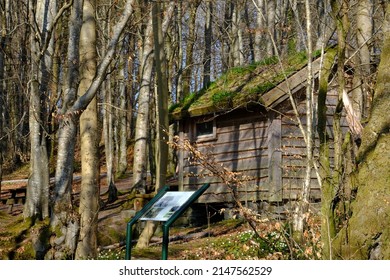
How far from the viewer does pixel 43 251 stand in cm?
1080

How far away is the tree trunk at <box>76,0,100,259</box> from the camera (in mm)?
10281

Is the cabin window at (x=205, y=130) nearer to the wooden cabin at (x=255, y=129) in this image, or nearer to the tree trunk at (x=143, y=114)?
the wooden cabin at (x=255, y=129)

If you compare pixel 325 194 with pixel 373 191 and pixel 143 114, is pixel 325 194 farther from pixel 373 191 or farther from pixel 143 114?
pixel 143 114

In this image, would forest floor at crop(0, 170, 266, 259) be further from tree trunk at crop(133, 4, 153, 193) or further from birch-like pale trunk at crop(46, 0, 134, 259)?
birch-like pale trunk at crop(46, 0, 134, 259)

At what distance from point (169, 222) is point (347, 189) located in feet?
6.78

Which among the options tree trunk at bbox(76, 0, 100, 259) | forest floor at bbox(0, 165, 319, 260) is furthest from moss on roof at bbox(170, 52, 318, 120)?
tree trunk at bbox(76, 0, 100, 259)

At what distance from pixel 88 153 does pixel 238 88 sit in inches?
266

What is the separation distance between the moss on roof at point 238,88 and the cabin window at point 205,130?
649mm

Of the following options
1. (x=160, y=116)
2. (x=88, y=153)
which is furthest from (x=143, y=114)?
(x=88, y=153)

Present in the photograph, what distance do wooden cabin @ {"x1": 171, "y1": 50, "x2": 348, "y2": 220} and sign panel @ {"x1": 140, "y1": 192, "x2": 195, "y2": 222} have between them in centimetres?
703

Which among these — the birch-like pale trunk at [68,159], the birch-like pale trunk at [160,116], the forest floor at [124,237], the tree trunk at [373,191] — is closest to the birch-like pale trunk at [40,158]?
the forest floor at [124,237]

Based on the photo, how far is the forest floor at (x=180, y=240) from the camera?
9414 millimetres

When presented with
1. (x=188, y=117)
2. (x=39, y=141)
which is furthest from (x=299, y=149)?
(x=39, y=141)

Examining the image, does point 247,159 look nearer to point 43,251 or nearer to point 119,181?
point 43,251
